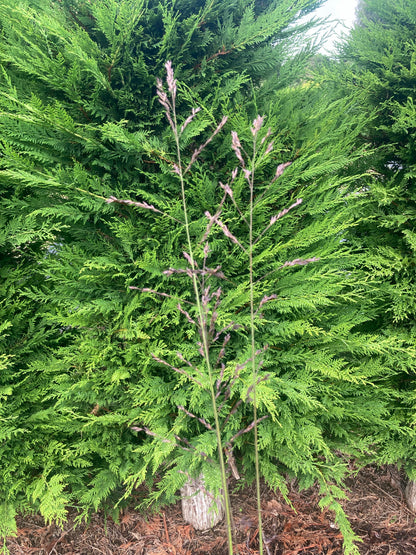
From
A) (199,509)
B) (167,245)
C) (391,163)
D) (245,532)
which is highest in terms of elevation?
(391,163)

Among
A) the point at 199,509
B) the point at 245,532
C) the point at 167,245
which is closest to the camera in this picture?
the point at 167,245

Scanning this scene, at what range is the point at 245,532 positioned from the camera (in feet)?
8.66

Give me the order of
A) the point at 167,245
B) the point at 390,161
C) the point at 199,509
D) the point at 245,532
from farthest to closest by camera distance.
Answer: the point at 390,161
the point at 199,509
the point at 245,532
the point at 167,245

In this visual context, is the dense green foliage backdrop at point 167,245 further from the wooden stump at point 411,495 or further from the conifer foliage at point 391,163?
the wooden stump at point 411,495

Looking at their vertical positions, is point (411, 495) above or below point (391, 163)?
below

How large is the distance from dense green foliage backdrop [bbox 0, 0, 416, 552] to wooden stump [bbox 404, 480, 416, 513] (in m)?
0.59

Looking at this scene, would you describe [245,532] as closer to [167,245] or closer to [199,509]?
[199,509]

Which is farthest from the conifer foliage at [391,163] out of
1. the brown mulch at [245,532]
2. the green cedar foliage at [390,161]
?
the brown mulch at [245,532]

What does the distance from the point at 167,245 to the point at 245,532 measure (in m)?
2.31

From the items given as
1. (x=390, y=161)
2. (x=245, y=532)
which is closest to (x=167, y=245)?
(x=390, y=161)

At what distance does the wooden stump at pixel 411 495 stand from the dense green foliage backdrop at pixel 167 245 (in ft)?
1.93

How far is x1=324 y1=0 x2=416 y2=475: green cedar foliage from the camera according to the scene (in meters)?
2.61

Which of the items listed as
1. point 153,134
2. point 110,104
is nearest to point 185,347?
point 153,134

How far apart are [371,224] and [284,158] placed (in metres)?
1.08
